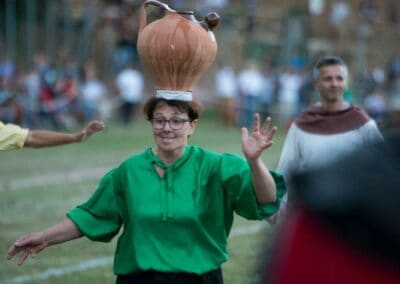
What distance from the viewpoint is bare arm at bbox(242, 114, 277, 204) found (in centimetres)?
462

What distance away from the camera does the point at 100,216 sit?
17.1ft

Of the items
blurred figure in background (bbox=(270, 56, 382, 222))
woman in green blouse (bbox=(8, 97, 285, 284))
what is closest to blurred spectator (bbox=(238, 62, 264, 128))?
blurred figure in background (bbox=(270, 56, 382, 222))

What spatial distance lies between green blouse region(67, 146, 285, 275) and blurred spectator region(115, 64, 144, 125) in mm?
24146

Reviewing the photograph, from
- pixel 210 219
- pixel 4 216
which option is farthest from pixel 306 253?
pixel 4 216

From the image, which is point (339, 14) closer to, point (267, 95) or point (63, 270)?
point (267, 95)

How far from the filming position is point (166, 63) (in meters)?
5.57

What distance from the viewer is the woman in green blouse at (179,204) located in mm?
4902

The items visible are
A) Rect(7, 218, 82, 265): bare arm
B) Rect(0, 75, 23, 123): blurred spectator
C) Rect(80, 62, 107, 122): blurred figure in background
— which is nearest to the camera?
Rect(7, 218, 82, 265): bare arm

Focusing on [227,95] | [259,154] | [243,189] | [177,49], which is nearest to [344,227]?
[259,154]

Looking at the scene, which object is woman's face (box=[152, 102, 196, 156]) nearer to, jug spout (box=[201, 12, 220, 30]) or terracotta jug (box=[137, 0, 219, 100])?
terracotta jug (box=[137, 0, 219, 100])

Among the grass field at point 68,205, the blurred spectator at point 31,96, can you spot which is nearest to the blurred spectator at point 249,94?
the grass field at point 68,205

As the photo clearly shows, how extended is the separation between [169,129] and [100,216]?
0.57 m

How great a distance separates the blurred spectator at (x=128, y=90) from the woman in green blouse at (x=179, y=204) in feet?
79.0

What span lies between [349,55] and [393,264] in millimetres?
35338
